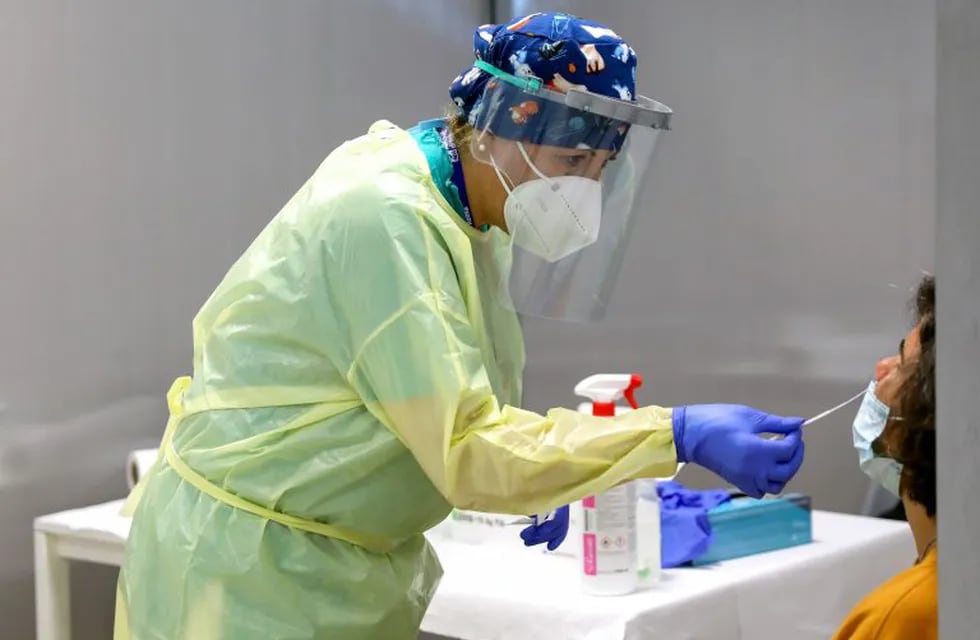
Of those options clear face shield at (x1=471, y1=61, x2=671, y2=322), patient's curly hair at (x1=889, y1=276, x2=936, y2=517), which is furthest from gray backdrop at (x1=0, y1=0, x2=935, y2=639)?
clear face shield at (x1=471, y1=61, x2=671, y2=322)

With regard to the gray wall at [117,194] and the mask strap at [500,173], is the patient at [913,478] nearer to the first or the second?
the mask strap at [500,173]

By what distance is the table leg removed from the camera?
88.0 inches

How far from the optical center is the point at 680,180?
2795mm

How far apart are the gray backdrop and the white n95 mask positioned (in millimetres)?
1108

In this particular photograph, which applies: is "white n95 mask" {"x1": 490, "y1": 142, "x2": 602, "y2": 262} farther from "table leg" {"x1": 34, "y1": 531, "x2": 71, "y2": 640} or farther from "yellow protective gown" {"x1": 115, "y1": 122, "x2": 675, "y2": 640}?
"table leg" {"x1": 34, "y1": 531, "x2": 71, "y2": 640}

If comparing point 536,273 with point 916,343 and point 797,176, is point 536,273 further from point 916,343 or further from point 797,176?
point 797,176

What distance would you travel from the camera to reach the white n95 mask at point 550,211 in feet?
4.33

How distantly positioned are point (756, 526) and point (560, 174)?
88cm

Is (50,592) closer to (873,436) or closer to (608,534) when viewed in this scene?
(608,534)

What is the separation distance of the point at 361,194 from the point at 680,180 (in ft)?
5.47

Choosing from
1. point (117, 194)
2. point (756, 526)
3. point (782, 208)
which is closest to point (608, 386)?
point (756, 526)

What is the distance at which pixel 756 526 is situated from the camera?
6.46 ft

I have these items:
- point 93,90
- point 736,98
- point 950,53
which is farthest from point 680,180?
point 950,53

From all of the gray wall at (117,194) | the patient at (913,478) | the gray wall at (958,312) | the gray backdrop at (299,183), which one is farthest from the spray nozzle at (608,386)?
the gray wall at (117,194)
